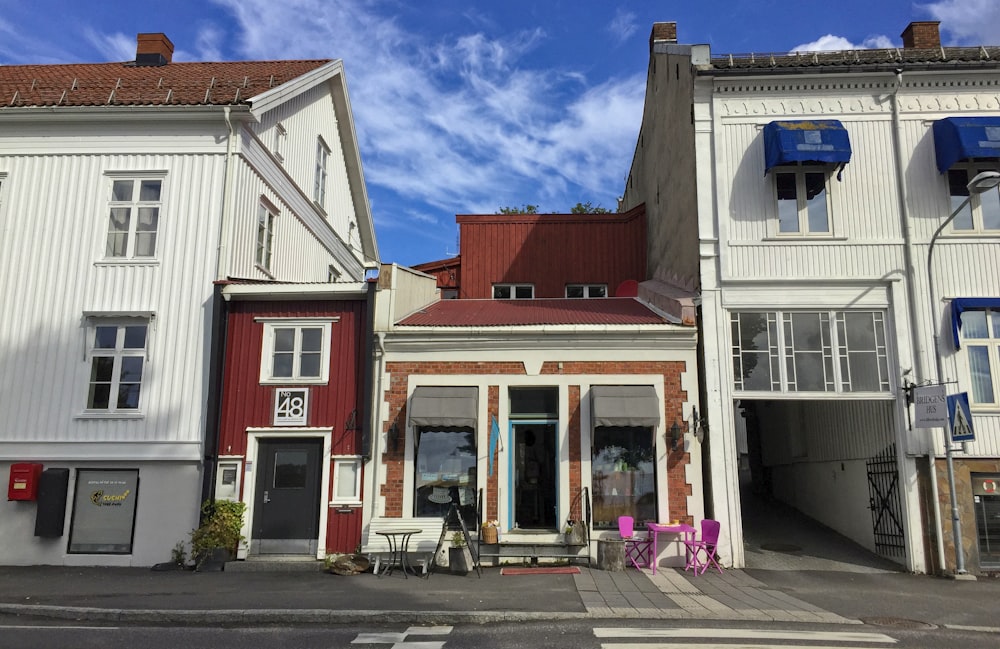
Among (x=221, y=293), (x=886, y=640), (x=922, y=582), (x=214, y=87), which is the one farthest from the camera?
(x=214, y=87)

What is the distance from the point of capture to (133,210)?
14.2 metres

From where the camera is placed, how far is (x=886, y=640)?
25.5 ft

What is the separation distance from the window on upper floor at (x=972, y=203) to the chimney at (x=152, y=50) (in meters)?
18.5

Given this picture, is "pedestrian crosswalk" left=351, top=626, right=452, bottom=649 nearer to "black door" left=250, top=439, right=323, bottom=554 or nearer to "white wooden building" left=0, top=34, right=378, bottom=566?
"black door" left=250, top=439, right=323, bottom=554

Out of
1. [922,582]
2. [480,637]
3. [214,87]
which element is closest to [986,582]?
[922,582]

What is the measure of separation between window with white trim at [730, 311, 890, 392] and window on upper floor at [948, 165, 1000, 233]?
2.32 m

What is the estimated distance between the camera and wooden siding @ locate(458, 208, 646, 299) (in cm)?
1962

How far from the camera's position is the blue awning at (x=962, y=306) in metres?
12.8

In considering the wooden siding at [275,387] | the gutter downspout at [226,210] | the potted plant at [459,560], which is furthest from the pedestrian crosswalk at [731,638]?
the gutter downspout at [226,210]

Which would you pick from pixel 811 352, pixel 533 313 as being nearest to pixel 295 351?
pixel 533 313

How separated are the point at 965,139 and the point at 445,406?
33.3ft

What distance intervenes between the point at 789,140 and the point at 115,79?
47.3 ft

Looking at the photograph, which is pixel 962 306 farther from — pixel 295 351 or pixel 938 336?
pixel 295 351

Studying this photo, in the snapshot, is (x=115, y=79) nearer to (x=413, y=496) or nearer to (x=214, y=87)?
(x=214, y=87)
